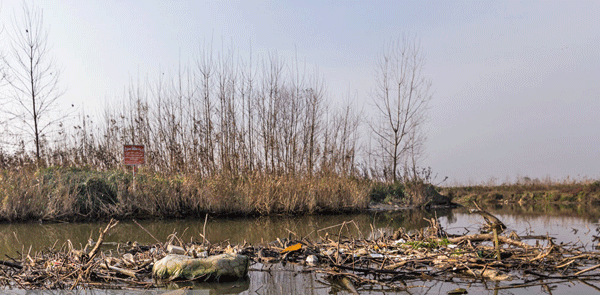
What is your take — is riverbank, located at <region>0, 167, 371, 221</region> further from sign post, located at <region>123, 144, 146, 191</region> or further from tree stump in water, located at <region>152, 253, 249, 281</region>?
tree stump in water, located at <region>152, 253, 249, 281</region>

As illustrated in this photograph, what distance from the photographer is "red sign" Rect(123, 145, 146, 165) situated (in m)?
13.6

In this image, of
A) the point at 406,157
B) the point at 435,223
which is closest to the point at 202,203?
the point at 435,223

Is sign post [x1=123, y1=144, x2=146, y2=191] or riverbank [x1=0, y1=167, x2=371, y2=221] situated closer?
riverbank [x1=0, y1=167, x2=371, y2=221]

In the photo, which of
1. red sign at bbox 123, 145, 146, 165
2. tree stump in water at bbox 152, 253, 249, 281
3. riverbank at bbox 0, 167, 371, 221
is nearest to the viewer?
tree stump in water at bbox 152, 253, 249, 281

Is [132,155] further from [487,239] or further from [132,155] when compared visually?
[487,239]

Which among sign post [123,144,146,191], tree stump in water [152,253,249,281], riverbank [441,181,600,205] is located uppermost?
sign post [123,144,146,191]

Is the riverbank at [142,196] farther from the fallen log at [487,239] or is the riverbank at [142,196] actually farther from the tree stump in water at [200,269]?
the tree stump in water at [200,269]

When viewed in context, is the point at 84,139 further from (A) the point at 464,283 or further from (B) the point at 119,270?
(A) the point at 464,283

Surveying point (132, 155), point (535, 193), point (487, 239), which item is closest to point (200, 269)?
point (487, 239)

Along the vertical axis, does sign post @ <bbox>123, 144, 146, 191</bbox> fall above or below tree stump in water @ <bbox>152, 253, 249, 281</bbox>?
above

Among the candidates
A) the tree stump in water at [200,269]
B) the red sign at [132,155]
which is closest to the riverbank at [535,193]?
the red sign at [132,155]

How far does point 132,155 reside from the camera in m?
13.7

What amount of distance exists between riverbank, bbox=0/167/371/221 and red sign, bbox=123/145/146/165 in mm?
532

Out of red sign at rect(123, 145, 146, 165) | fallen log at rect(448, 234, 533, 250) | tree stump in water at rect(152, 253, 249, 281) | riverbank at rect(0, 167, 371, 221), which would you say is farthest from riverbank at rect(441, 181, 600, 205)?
tree stump in water at rect(152, 253, 249, 281)
